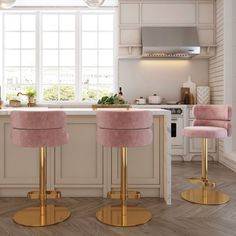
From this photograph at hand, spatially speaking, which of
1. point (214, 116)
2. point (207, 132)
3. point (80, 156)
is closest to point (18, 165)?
point (80, 156)

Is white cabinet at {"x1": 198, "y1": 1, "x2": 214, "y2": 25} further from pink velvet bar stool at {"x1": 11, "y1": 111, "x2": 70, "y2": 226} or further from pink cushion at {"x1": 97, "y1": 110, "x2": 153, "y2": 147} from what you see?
pink velvet bar stool at {"x1": 11, "y1": 111, "x2": 70, "y2": 226}

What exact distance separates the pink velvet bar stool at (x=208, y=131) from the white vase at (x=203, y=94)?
7.41 feet

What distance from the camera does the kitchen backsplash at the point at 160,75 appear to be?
617cm

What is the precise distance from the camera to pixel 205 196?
3498 millimetres

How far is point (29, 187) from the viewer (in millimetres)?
3447

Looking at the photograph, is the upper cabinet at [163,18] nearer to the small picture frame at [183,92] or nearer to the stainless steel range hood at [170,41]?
the stainless steel range hood at [170,41]

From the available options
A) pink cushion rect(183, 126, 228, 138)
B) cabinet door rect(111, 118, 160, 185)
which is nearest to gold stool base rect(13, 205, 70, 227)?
cabinet door rect(111, 118, 160, 185)

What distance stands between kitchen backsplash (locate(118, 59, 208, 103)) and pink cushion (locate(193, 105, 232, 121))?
99.6 inches

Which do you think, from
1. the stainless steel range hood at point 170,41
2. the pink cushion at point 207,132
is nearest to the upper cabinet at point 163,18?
the stainless steel range hood at point 170,41

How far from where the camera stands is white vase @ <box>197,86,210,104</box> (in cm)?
585

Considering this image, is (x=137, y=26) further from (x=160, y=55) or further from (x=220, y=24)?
(x=220, y=24)

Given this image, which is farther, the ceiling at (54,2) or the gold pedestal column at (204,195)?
the ceiling at (54,2)

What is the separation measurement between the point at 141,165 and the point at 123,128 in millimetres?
952

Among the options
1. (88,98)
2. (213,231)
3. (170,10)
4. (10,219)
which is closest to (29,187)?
(10,219)
